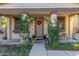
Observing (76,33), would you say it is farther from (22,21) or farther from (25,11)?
(22,21)

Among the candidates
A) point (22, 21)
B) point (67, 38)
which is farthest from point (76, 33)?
point (22, 21)

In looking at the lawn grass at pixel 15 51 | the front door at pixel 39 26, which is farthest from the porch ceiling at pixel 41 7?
the front door at pixel 39 26

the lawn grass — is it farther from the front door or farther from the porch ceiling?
the front door

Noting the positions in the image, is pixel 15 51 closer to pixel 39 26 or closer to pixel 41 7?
pixel 41 7

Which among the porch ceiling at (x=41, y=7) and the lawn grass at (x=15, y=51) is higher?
the porch ceiling at (x=41, y=7)

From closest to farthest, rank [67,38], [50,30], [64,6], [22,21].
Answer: [22,21] < [50,30] < [64,6] < [67,38]

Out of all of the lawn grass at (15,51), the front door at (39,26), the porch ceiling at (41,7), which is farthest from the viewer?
the front door at (39,26)

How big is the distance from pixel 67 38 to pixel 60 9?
Result: 5.61 meters

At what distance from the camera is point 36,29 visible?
78.8 ft

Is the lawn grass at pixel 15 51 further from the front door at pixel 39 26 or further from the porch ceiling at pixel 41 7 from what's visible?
the front door at pixel 39 26

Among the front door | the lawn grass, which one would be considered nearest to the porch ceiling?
the lawn grass

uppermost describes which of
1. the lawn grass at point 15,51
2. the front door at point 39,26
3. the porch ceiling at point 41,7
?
the porch ceiling at point 41,7

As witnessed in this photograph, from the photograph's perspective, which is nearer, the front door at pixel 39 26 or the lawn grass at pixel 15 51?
the lawn grass at pixel 15 51

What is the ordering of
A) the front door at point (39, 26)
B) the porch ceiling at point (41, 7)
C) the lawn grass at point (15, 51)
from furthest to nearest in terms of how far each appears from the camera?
the front door at point (39, 26) < the porch ceiling at point (41, 7) < the lawn grass at point (15, 51)
